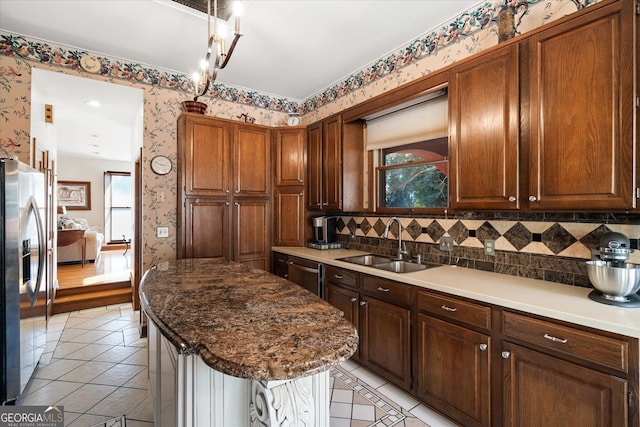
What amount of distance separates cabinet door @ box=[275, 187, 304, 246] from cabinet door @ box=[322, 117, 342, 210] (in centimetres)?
39

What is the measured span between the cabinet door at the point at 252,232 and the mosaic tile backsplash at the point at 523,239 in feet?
5.05

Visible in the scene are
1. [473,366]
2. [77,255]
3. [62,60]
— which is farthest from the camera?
[77,255]

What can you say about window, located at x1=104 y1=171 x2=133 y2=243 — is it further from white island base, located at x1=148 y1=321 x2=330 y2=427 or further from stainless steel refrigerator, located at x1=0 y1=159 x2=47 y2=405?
white island base, located at x1=148 y1=321 x2=330 y2=427

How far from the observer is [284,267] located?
133 inches

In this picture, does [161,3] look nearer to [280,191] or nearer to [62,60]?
[62,60]

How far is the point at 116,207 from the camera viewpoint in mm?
9156

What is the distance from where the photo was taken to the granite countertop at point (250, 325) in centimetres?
79

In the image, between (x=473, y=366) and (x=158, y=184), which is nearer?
(x=473, y=366)

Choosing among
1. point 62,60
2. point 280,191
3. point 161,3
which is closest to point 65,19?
point 62,60


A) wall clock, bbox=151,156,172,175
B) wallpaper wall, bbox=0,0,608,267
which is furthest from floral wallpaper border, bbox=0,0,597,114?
wall clock, bbox=151,156,172,175

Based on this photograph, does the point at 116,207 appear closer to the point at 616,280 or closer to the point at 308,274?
the point at 308,274

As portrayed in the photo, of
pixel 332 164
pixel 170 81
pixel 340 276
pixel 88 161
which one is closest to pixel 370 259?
pixel 340 276

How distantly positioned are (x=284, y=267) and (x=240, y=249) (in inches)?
21.3

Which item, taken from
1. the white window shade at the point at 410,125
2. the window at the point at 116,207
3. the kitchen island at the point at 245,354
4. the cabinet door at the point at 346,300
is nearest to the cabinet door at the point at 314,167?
the white window shade at the point at 410,125
